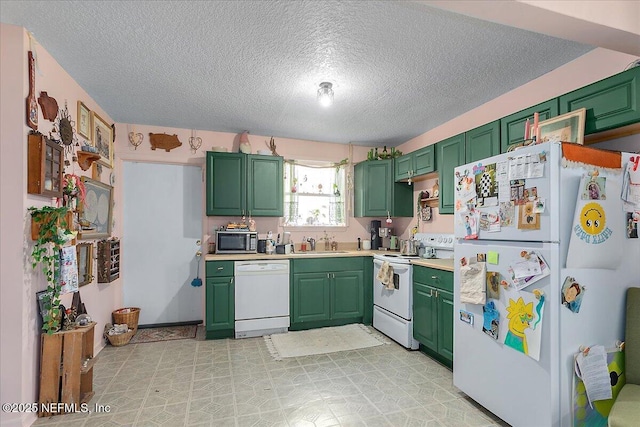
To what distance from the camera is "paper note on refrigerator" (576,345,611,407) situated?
5.81 ft

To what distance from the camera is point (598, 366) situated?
5.86ft

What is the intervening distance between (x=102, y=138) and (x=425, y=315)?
3.89m

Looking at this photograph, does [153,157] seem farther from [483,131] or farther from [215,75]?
[483,131]

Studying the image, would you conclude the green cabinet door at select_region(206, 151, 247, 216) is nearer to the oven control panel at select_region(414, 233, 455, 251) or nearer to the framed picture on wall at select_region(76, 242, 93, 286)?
the framed picture on wall at select_region(76, 242, 93, 286)

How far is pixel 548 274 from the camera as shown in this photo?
177cm

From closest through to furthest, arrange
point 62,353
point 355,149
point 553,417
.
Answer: point 553,417
point 62,353
point 355,149

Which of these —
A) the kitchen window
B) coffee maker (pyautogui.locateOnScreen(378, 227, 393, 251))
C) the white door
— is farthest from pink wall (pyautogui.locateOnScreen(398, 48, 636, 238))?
the white door

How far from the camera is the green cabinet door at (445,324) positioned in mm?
2828

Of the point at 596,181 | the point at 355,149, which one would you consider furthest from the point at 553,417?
the point at 355,149

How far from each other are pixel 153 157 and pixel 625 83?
4.51 meters

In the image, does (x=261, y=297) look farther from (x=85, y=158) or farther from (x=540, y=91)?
(x=540, y=91)

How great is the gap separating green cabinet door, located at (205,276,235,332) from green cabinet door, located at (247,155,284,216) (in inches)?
37.4

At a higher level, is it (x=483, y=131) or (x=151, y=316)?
(x=483, y=131)

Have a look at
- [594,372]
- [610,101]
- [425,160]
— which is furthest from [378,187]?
[594,372]
